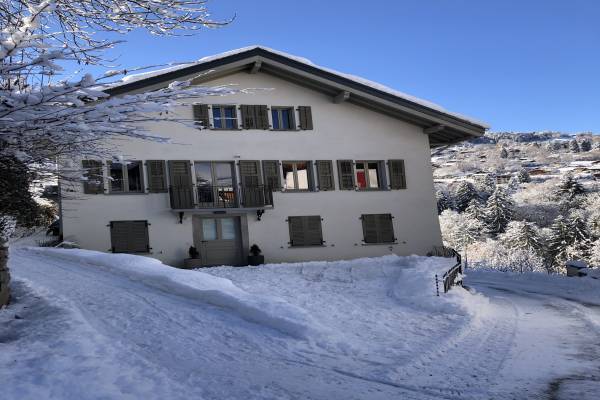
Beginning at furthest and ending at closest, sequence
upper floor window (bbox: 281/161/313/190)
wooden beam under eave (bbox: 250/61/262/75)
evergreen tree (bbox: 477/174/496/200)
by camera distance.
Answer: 1. evergreen tree (bbox: 477/174/496/200)
2. upper floor window (bbox: 281/161/313/190)
3. wooden beam under eave (bbox: 250/61/262/75)

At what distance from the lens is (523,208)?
3009 inches

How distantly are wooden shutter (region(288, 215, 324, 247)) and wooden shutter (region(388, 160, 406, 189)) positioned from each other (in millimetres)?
3522

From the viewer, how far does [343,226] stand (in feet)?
68.2

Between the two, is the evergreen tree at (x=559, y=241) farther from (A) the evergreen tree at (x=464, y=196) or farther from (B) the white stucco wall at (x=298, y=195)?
(B) the white stucco wall at (x=298, y=195)

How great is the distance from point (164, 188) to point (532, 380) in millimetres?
15182

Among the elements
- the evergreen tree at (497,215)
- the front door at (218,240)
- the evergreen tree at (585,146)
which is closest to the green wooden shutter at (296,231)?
the front door at (218,240)

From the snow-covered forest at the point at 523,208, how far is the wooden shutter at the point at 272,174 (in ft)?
31.5

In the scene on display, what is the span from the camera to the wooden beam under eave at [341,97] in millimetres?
20984

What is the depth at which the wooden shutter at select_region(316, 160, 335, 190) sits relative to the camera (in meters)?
20.8

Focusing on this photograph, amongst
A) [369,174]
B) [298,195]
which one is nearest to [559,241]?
[369,174]

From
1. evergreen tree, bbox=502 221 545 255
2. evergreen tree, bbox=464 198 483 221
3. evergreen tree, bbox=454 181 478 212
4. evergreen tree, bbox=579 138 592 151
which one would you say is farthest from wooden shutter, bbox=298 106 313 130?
evergreen tree, bbox=579 138 592 151

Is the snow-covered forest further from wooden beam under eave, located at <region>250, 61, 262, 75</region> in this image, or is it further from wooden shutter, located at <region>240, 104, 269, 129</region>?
wooden beam under eave, located at <region>250, 61, 262, 75</region>

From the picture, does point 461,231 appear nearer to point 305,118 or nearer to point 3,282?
point 305,118

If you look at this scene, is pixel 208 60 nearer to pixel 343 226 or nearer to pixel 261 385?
pixel 343 226
